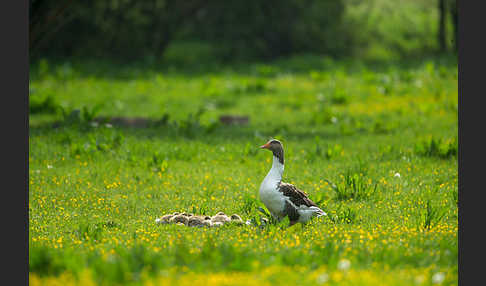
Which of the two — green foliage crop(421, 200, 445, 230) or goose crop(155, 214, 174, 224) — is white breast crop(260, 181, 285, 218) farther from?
green foliage crop(421, 200, 445, 230)

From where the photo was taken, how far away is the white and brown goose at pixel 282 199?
8773mm

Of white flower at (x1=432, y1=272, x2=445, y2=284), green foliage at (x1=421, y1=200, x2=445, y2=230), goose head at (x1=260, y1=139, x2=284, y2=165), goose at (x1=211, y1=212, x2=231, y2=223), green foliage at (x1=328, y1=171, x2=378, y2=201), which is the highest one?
goose head at (x1=260, y1=139, x2=284, y2=165)

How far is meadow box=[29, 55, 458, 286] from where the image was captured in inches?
273

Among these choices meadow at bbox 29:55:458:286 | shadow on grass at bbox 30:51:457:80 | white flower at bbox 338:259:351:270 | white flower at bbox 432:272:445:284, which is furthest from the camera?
shadow on grass at bbox 30:51:457:80

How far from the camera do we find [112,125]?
16.2 metres

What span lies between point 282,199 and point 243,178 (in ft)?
10.9

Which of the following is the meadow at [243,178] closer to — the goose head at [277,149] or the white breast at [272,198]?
the white breast at [272,198]

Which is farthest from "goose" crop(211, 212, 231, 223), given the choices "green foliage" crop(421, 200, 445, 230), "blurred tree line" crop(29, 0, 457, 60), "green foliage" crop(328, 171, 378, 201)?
"blurred tree line" crop(29, 0, 457, 60)

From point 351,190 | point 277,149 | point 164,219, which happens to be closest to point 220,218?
point 164,219

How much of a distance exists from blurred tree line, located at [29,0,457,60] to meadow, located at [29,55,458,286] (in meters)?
5.01

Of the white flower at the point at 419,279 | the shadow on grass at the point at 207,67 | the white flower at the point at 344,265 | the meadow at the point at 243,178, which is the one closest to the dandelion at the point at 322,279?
the meadow at the point at 243,178

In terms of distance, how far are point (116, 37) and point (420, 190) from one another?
21879mm

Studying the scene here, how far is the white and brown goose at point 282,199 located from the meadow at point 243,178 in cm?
25

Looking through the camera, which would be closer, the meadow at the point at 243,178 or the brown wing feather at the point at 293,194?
the meadow at the point at 243,178
